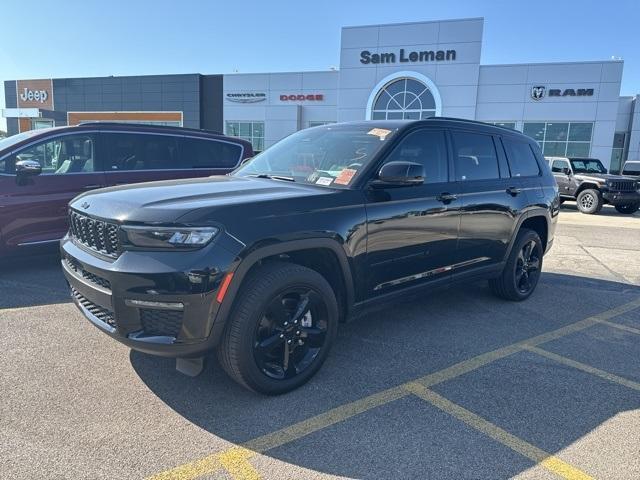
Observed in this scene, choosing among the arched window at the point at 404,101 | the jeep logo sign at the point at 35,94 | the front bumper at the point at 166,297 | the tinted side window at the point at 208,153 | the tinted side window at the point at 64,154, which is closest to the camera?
the front bumper at the point at 166,297

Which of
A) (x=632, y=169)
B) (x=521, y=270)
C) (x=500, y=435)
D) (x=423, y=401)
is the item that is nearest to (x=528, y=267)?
(x=521, y=270)

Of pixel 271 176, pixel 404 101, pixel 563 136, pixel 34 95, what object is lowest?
pixel 271 176

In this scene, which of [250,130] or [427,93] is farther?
[250,130]

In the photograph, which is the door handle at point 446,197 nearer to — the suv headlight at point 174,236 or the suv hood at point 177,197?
the suv hood at point 177,197

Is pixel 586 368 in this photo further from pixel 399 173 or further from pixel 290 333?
pixel 290 333

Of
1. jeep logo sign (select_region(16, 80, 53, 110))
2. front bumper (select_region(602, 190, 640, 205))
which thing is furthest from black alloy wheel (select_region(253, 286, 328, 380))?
jeep logo sign (select_region(16, 80, 53, 110))

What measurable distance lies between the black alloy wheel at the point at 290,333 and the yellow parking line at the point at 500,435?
752mm

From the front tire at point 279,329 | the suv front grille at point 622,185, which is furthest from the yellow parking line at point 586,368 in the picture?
the suv front grille at point 622,185

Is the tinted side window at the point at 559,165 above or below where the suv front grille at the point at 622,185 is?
above

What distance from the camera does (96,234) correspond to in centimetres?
314

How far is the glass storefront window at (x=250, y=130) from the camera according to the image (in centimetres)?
3269

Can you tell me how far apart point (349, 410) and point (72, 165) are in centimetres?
515

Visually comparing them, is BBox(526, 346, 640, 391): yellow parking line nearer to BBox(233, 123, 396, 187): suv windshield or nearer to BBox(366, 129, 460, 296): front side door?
BBox(366, 129, 460, 296): front side door

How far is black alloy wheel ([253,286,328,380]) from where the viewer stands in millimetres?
3100
